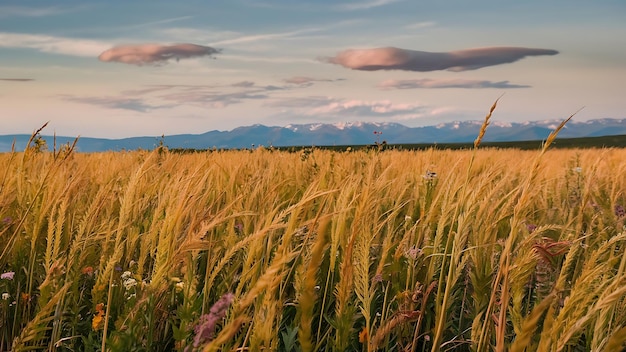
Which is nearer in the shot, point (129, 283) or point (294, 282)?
point (129, 283)

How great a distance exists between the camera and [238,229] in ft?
8.66

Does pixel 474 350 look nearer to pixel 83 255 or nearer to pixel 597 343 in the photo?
pixel 597 343

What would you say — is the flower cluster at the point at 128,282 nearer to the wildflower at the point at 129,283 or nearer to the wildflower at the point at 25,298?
the wildflower at the point at 129,283

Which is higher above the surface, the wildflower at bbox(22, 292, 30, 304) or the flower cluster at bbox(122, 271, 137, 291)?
the flower cluster at bbox(122, 271, 137, 291)

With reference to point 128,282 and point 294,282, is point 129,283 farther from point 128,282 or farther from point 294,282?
point 294,282

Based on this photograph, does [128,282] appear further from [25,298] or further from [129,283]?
[25,298]

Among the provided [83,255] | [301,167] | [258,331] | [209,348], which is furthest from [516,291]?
[301,167]

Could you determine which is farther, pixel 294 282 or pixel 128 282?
pixel 294 282

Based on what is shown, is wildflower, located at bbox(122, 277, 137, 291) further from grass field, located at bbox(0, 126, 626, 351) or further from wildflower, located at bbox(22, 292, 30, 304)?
wildflower, located at bbox(22, 292, 30, 304)

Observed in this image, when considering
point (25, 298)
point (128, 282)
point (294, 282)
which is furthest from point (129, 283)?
point (294, 282)

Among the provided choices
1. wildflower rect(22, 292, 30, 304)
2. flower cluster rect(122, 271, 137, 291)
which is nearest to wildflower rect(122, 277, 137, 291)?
flower cluster rect(122, 271, 137, 291)

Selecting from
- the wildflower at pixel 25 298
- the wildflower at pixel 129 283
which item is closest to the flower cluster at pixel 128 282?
the wildflower at pixel 129 283

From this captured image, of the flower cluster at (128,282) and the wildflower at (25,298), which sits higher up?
the flower cluster at (128,282)

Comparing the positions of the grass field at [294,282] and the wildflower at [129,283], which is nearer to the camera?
the grass field at [294,282]
